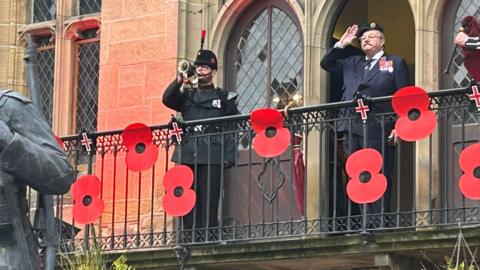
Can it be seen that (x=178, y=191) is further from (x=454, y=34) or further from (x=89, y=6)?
(x=89, y=6)

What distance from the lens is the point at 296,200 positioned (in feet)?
55.4

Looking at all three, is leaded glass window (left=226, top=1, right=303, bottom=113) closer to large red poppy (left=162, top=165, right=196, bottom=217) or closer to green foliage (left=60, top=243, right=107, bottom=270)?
large red poppy (left=162, top=165, right=196, bottom=217)

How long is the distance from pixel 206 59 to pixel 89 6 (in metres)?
3.29

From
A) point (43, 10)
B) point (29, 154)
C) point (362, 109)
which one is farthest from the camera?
point (43, 10)

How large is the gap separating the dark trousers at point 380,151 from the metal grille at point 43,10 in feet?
17.7

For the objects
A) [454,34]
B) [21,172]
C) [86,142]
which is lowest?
[21,172]

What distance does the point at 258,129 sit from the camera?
16.1 m

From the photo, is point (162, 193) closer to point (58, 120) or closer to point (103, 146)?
point (103, 146)

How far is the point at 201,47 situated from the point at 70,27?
8.67 ft

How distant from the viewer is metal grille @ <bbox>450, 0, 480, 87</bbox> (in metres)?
16.7

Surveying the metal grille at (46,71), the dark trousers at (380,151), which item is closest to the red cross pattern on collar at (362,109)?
the dark trousers at (380,151)

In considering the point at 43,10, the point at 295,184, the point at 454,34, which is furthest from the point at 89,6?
the point at 454,34

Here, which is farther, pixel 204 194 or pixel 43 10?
pixel 43 10

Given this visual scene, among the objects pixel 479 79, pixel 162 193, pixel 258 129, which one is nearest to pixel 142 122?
pixel 162 193
